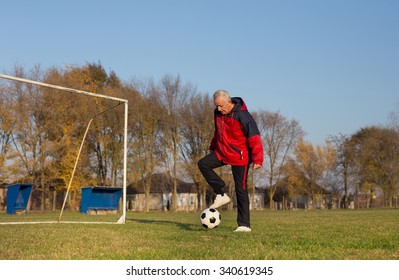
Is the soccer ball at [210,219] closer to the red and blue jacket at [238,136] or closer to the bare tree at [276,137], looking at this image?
the red and blue jacket at [238,136]

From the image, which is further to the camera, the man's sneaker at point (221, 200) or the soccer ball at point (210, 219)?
the man's sneaker at point (221, 200)

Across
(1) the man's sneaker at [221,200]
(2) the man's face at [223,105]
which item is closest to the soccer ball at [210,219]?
(1) the man's sneaker at [221,200]

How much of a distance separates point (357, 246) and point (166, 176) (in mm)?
42429

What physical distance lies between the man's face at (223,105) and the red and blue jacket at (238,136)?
7cm

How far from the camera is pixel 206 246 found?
5664 mm

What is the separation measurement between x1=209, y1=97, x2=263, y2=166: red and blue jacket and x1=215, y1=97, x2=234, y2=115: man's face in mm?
68

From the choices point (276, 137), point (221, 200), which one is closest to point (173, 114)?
point (276, 137)

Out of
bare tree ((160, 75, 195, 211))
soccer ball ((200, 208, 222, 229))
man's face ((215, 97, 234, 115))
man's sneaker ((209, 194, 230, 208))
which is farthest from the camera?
bare tree ((160, 75, 195, 211))

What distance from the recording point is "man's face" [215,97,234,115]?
7.90 m

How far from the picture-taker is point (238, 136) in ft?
26.7

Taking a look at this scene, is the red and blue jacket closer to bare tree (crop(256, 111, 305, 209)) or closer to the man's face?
the man's face

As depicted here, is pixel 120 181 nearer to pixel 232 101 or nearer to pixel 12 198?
pixel 12 198

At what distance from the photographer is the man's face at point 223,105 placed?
25.9 feet

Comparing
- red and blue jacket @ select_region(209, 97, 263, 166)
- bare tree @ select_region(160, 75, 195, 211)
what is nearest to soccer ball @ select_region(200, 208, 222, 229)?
red and blue jacket @ select_region(209, 97, 263, 166)
